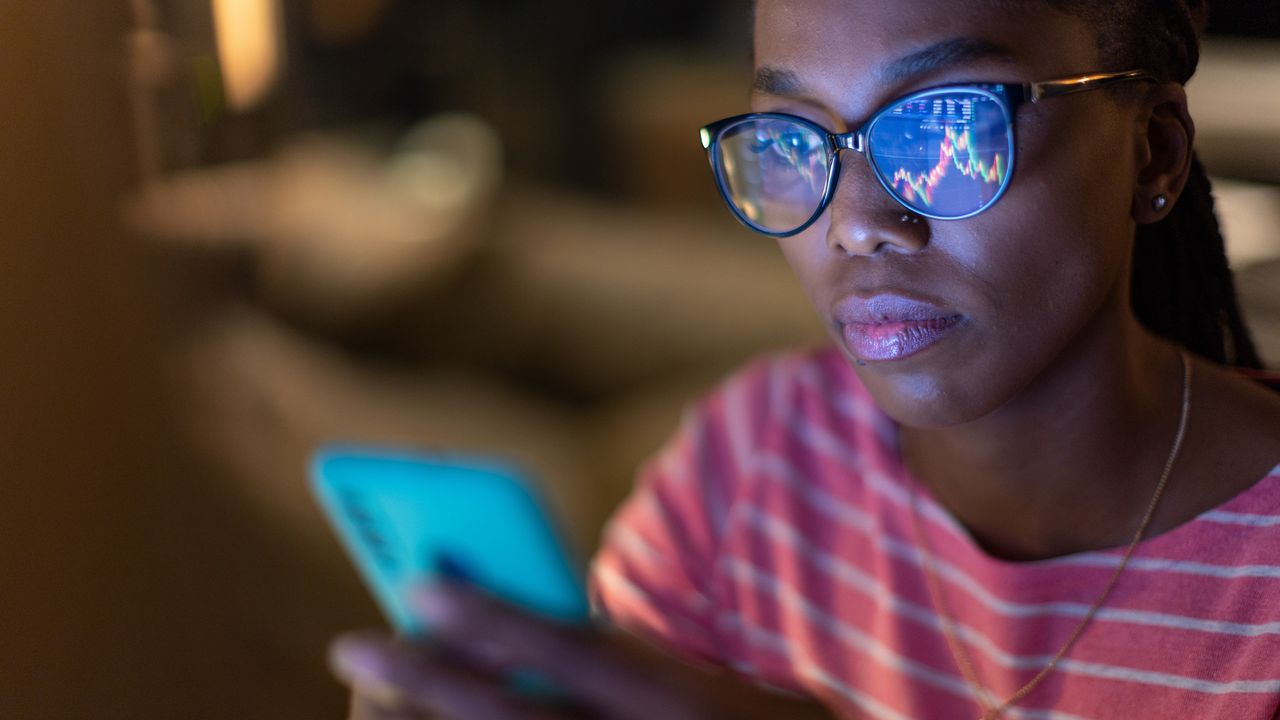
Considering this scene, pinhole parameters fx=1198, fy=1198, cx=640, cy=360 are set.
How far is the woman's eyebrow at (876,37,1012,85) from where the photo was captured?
66 centimetres

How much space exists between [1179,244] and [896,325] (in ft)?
0.74

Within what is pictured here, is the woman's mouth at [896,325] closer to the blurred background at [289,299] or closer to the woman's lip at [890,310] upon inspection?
the woman's lip at [890,310]

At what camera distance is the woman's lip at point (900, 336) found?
705 millimetres

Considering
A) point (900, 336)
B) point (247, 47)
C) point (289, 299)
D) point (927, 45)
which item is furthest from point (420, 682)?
point (289, 299)

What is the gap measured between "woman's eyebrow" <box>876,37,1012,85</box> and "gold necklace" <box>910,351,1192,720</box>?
0.27 metres

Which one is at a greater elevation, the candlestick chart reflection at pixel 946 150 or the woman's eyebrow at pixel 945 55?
the woman's eyebrow at pixel 945 55

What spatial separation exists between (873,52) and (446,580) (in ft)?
1.25

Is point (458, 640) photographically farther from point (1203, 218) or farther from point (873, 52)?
point (1203, 218)

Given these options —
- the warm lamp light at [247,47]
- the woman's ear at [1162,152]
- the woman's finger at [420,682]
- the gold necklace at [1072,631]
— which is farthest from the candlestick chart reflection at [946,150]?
the warm lamp light at [247,47]

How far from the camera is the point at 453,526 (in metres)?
0.66

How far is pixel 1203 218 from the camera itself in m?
0.79

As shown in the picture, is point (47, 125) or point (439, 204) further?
point (439, 204)

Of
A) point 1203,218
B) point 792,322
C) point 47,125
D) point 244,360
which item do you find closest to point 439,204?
point 792,322

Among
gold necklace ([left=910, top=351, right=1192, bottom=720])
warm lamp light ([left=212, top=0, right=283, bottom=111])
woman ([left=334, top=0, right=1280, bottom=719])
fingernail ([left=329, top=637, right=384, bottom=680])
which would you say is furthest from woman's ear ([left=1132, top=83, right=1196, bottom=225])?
warm lamp light ([left=212, top=0, right=283, bottom=111])
